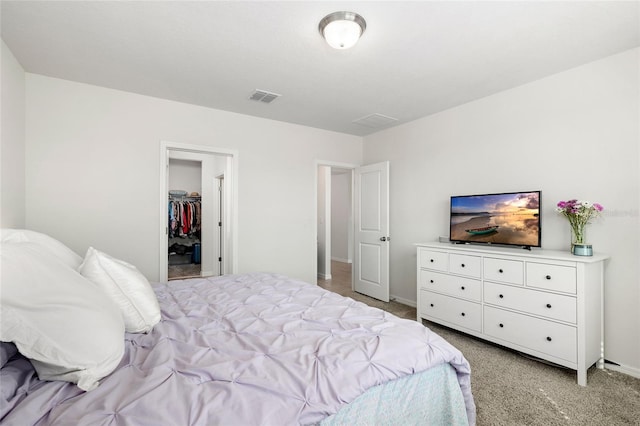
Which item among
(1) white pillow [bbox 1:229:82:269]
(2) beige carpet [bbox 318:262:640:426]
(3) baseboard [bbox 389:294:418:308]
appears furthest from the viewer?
(3) baseboard [bbox 389:294:418:308]

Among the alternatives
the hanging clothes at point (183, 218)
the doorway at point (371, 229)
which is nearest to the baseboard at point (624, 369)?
the doorway at point (371, 229)

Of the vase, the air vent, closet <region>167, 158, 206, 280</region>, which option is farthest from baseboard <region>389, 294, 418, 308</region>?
closet <region>167, 158, 206, 280</region>

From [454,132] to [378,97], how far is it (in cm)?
108

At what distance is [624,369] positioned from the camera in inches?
92.4

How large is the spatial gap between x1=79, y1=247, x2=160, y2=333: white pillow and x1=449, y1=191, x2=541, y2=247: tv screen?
3.01 meters

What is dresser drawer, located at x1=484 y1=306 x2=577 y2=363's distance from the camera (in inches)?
88.2

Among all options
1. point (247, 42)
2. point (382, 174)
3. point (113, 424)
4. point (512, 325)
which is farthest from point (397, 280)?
point (113, 424)

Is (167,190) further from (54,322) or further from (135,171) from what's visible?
(54,322)

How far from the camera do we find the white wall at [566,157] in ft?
7.71

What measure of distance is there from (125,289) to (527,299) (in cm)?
290

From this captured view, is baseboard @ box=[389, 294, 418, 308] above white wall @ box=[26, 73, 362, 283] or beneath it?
beneath

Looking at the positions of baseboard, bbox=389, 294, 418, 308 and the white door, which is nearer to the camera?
baseboard, bbox=389, 294, 418, 308

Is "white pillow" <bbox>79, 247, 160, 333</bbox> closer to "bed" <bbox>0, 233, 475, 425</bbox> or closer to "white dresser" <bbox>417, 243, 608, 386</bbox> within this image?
"bed" <bbox>0, 233, 475, 425</bbox>

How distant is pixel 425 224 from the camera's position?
3.92 m
